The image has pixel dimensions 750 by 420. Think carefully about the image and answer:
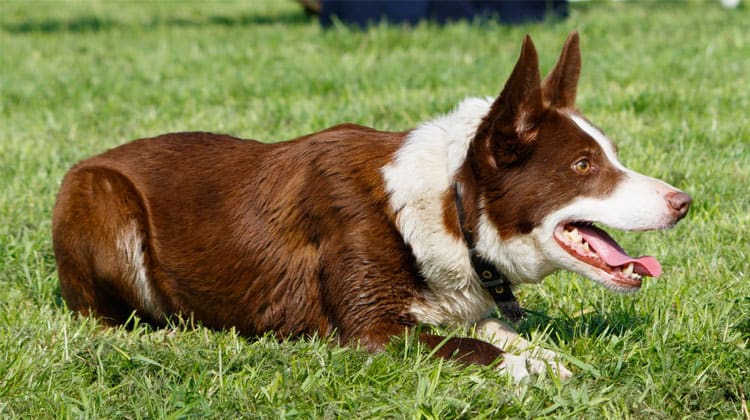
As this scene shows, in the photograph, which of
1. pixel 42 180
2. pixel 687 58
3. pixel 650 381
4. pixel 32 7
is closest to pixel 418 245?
pixel 650 381

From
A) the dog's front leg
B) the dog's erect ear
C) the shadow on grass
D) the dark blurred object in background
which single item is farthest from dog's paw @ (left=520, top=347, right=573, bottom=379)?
the shadow on grass

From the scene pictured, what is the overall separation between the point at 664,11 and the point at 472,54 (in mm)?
5290

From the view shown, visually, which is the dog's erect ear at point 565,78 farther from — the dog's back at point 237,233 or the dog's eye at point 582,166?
the dog's back at point 237,233

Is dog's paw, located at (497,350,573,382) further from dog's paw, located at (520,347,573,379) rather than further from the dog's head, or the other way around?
the dog's head

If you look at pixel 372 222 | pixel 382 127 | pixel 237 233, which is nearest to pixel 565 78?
pixel 372 222

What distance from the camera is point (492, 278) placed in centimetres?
386

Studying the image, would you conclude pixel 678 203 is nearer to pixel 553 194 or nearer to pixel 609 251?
pixel 609 251

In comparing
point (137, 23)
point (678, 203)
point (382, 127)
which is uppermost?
point (678, 203)

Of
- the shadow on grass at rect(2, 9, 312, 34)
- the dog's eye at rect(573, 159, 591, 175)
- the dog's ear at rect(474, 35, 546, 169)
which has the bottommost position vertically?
the shadow on grass at rect(2, 9, 312, 34)

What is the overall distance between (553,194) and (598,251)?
0.30 metres

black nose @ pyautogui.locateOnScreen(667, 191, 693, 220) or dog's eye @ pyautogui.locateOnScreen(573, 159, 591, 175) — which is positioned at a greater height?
dog's eye @ pyautogui.locateOnScreen(573, 159, 591, 175)

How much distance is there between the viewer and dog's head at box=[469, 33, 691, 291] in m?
3.61

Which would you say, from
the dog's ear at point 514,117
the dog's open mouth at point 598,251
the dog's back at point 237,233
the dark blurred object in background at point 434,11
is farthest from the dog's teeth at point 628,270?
the dark blurred object in background at point 434,11

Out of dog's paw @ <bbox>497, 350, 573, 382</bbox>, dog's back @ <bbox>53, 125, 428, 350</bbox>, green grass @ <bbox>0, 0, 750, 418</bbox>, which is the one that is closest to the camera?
green grass @ <bbox>0, 0, 750, 418</bbox>
